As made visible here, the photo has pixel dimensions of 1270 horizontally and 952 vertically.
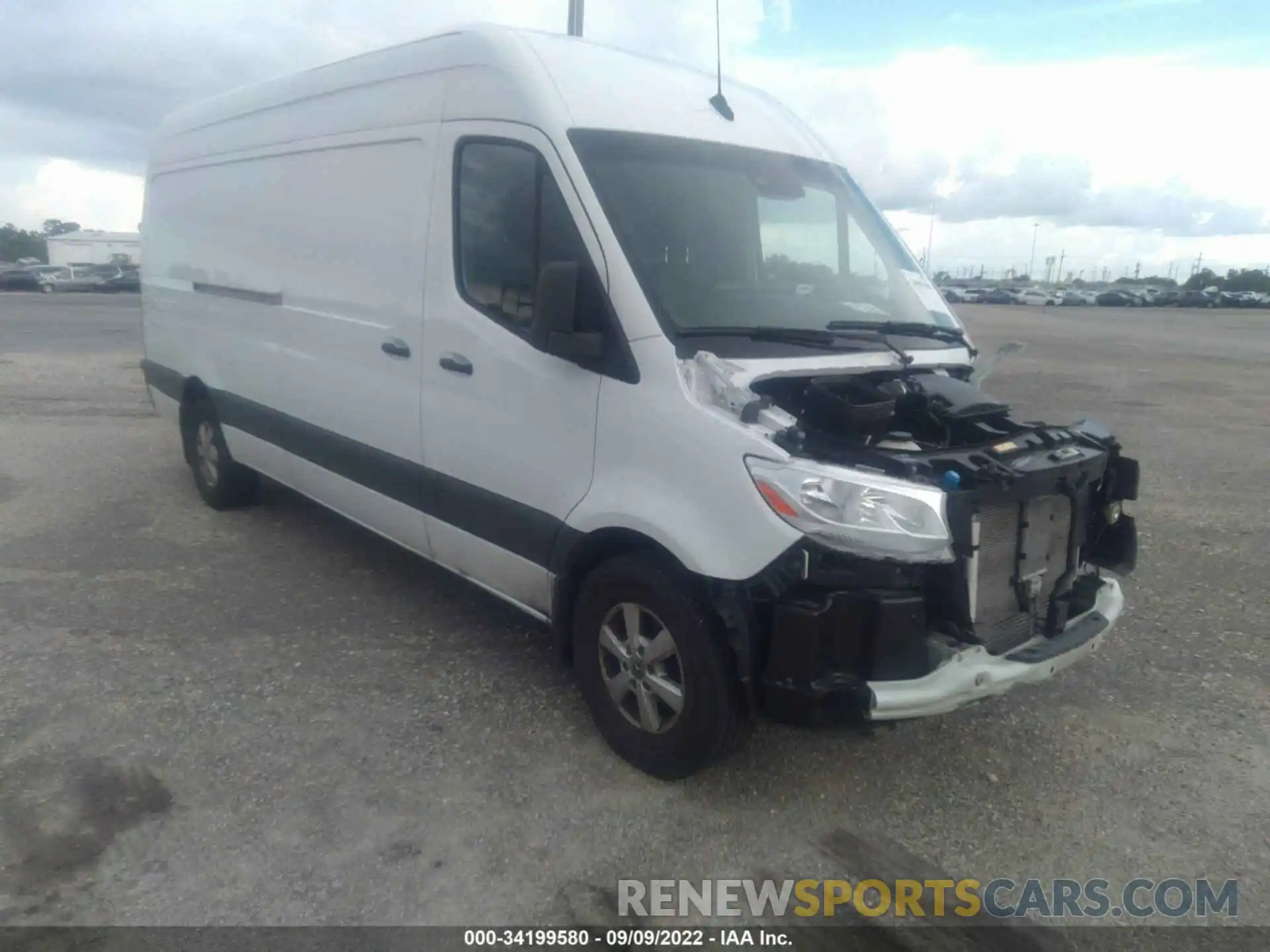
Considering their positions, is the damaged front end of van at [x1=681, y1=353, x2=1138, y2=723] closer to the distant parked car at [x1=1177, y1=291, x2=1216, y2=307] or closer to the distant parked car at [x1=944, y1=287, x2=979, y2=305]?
the distant parked car at [x1=944, y1=287, x2=979, y2=305]

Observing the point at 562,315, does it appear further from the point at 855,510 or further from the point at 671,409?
the point at 855,510

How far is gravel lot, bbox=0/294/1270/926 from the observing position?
10.4 feet

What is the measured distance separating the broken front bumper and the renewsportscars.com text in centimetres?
57

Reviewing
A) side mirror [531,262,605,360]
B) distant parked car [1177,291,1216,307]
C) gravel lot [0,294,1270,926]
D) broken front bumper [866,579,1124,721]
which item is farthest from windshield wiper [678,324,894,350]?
distant parked car [1177,291,1216,307]

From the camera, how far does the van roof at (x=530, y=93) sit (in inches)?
155

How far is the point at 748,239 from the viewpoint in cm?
415

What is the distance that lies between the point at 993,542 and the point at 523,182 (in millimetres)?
2253

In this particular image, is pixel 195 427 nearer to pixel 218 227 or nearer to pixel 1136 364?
pixel 218 227

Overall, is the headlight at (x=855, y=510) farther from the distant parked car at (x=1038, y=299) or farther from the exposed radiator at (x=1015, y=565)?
the distant parked car at (x=1038, y=299)

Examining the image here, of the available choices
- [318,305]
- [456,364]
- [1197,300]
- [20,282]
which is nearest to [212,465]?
[318,305]

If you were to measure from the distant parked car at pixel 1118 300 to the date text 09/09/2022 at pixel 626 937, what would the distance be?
71813 mm

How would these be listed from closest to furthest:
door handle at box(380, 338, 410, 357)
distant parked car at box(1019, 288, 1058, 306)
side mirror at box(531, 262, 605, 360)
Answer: side mirror at box(531, 262, 605, 360)
door handle at box(380, 338, 410, 357)
distant parked car at box(1019, 288, 1058, 306)

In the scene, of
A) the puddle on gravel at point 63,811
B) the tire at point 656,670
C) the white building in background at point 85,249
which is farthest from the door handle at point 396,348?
the white building in background at point 85,249

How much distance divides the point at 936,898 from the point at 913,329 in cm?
226
